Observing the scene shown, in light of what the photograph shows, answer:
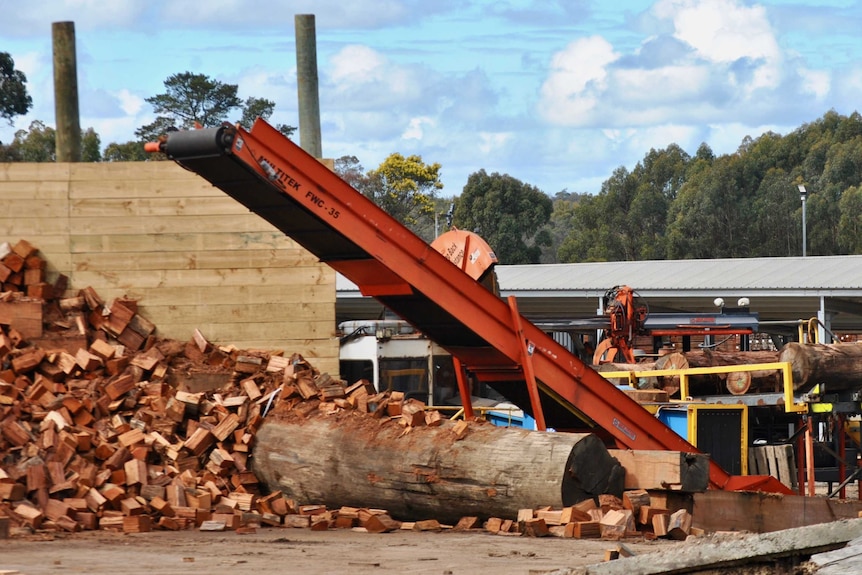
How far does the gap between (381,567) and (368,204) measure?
396cm

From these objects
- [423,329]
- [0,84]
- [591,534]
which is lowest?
[591,534]

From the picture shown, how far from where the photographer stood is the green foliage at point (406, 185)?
7050 centimetres

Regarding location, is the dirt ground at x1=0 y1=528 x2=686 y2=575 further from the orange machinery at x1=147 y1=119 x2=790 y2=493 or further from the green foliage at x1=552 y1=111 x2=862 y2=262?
the green foliage at x1=552 y1=111 x2=862 y2=262

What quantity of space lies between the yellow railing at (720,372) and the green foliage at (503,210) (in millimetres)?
54110

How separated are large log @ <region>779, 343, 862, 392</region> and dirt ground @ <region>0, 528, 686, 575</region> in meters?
4.34

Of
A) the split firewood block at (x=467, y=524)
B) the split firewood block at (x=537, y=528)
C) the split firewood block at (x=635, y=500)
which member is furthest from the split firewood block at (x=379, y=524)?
the split firewood block at (x=635, y=500)

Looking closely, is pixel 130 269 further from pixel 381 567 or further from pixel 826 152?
pixel 826 152

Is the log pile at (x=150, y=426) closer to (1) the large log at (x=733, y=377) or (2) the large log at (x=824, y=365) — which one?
(1) the large log at (x=733, y=377)

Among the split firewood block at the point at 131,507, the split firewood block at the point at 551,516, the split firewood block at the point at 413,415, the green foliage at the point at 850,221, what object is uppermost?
the green foliage at the point at 850,221

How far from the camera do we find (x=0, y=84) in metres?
52.0

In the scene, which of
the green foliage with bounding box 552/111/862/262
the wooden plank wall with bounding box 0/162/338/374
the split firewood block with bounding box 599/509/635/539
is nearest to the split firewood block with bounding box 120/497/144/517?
the wooden plank wall with bounding box 0/162/338/374

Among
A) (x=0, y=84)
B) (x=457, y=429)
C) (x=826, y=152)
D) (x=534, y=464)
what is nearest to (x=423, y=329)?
(x=457, y=429)

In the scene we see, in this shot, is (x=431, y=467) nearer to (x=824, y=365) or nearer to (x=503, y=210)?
(x=824, y=365)

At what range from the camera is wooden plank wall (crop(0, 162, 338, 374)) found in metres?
13.9
